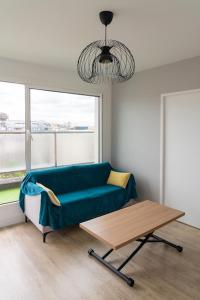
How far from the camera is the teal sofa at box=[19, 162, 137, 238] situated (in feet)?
9.80

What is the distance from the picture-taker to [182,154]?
352cm

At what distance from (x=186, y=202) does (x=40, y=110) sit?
2748 mm

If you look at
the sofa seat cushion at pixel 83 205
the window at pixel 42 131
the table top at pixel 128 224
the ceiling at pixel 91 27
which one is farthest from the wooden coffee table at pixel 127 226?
the ceiling at pixel 91 27

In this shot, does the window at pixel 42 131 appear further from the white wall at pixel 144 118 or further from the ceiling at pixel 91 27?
the ceiling at pixel 91 27

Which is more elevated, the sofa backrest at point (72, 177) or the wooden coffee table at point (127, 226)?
the sofa backrest at point (72, 177)

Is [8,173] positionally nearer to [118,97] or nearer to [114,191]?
[114,191]

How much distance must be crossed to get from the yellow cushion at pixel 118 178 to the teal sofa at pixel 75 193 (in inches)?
3.1

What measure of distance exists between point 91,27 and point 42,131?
2.01 meters

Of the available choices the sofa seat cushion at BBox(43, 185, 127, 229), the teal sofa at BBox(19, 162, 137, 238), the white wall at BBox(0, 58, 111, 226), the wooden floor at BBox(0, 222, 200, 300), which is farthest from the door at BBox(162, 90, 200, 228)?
the white wall at BBox(0, 58, 111, 226)

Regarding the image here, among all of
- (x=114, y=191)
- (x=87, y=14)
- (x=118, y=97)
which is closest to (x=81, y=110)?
(x=118, y=97)

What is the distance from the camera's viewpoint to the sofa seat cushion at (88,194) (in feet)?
10.6

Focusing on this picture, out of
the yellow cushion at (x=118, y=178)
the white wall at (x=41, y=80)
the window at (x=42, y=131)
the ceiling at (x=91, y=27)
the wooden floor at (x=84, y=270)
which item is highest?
→ the ceiling at (x=91, y=27)

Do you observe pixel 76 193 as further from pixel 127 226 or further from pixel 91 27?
pixel 91 27

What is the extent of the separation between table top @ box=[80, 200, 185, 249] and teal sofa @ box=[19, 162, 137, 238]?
0.69m
